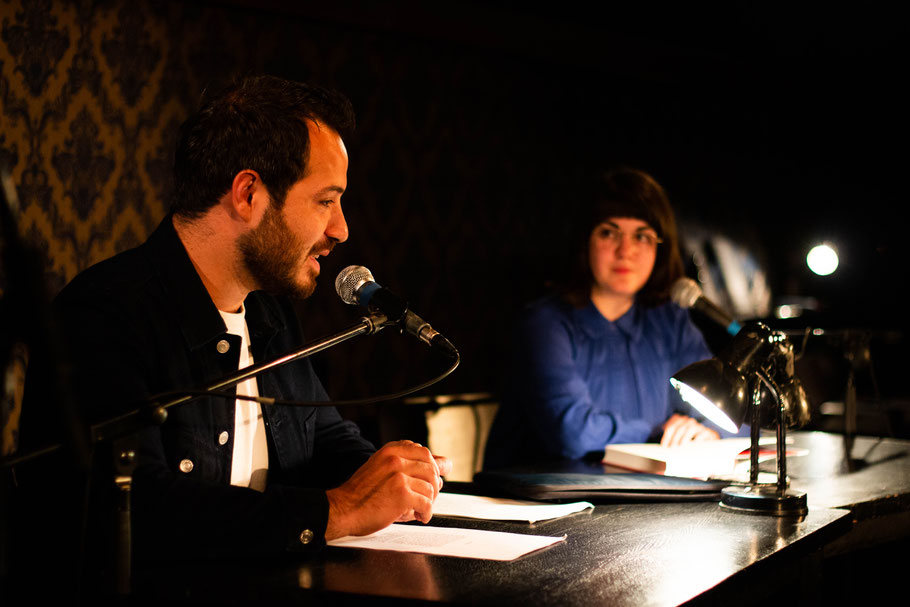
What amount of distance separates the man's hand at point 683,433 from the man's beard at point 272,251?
3.97 feet

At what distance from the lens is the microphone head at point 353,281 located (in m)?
1.61

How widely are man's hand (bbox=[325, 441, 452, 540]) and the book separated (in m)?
0.77

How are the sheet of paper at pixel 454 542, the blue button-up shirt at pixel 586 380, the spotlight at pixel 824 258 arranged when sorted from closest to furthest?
the sheet of paper at pixel 454 542, the blue button-up shirt at pixel 586 380, the spotlight at pixel 824 258

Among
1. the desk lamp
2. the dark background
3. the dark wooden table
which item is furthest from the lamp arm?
the dark background

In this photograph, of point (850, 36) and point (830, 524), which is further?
point (850, 36)

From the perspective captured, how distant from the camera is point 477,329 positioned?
4277mm

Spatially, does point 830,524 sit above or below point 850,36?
below

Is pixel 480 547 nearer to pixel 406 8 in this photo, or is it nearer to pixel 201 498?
pixel 201 498

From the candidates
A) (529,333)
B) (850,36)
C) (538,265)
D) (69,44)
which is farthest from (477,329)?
(850,36)

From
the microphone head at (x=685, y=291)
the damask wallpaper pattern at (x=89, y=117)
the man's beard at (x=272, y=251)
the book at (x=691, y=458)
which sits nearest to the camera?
the man's beard at (x=272, y=251)

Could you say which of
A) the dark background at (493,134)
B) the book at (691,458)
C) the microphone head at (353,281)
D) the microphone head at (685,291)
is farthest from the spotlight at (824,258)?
the microphone head at (353,281)

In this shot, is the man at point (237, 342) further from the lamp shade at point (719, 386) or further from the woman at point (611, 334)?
the woman at point (611, 334)

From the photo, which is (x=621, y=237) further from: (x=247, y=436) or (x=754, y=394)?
(x=247, y=436)

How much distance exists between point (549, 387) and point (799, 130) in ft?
10.8
